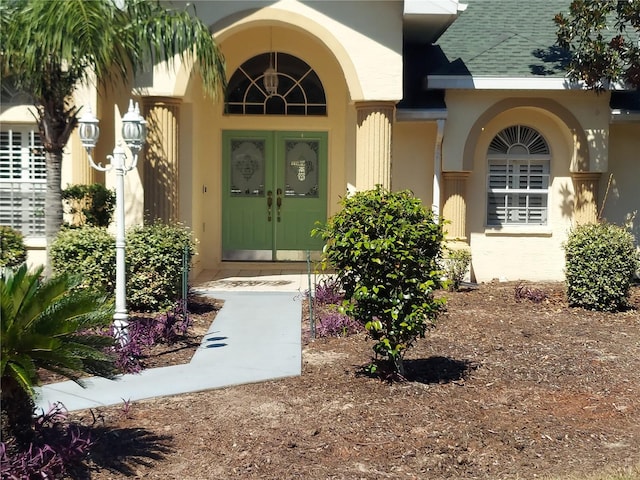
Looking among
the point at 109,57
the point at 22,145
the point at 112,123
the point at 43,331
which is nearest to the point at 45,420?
the point at 43,331

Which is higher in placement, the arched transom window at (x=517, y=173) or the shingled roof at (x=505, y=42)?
the shingled roof at (x=505, y=42)

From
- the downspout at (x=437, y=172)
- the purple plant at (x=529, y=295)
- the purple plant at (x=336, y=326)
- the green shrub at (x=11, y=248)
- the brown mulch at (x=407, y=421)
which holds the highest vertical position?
the downspout at (x=437, y=172)

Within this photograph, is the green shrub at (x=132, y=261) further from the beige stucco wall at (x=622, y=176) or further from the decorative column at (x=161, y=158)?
the beige stucco wall at (x=622, y=176)

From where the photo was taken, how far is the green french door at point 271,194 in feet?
46.0

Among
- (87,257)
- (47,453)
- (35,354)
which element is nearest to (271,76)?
(87,257)

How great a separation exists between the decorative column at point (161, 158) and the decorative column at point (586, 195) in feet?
22.1

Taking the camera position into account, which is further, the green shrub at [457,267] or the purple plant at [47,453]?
the green shrub at [457,267]

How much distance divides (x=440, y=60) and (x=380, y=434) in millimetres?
8992

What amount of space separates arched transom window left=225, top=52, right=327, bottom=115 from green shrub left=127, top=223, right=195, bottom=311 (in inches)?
176

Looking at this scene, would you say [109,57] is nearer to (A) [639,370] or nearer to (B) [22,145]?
(B) [22,145]

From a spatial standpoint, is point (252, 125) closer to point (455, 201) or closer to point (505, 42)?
point (455, 201)

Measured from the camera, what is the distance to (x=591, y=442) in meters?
5.80

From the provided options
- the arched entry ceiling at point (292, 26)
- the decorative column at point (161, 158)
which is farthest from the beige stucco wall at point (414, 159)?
the decorative column at point (161, 158)

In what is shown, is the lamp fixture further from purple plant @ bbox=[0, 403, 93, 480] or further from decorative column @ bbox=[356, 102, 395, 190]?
purple plant @ bbox=[0, 403, 93, 480]
